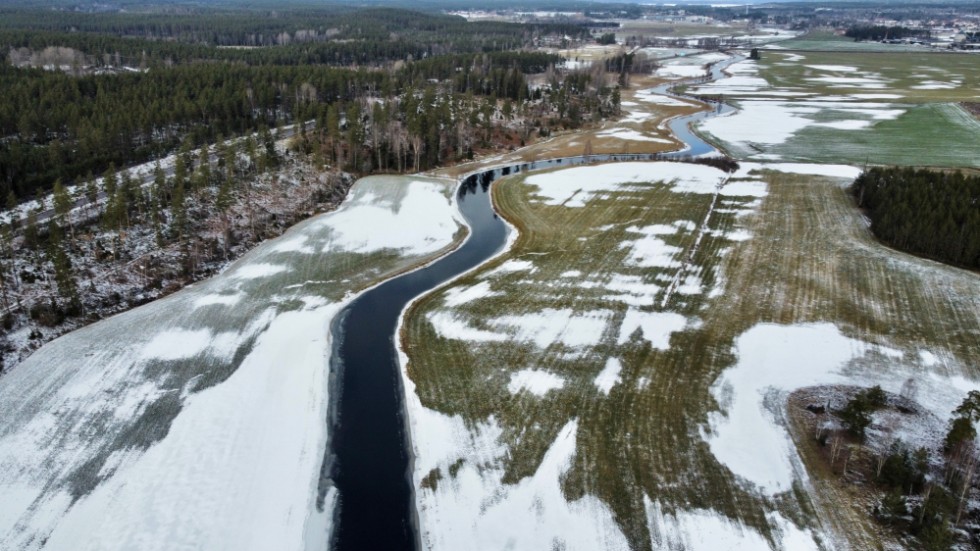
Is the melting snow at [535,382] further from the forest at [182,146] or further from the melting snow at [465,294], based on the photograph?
the forest at [182,146]

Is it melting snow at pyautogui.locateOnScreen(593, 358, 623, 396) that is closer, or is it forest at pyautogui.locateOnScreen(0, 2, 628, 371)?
melting snow at pyautogui.locateOnScreen(593, 358, 623, 396)

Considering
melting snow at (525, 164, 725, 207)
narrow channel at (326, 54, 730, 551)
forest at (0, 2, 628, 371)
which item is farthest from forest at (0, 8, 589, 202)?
melting snow at (525, 164, 725, 207)

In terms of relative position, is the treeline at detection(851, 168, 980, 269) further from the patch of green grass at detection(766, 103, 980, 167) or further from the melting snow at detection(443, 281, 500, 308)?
the melting snow at detection(443, 281, 500, 308)

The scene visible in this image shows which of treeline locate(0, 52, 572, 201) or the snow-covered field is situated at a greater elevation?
treeline locate(0, 52, 572, 201)

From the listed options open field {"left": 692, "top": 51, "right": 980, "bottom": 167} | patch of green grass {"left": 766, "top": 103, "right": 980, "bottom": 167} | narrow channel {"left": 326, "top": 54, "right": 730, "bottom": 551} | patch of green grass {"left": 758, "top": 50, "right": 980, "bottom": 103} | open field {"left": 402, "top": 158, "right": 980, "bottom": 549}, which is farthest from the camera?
patch of green grass {"left": 758, "top": 50, "right": 980, "bottom": 103}

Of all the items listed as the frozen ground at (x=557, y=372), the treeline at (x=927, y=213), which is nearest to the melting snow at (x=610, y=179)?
the frozen ground at (x=557, y=372)
